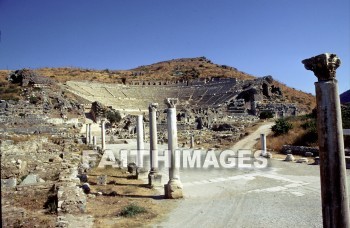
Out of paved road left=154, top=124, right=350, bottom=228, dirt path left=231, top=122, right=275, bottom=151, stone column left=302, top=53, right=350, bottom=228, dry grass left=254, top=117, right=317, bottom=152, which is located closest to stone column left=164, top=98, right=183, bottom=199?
paved road left=154, top=124, right=350, bottom=228

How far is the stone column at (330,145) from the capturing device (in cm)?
520

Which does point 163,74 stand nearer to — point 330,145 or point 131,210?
point 131,210

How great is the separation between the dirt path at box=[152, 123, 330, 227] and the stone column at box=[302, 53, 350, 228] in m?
3.44

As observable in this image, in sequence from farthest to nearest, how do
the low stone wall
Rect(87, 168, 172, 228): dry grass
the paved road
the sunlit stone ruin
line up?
the low stone wall, the sunlit stone ruin, Rect(87, 168, 172, 228): dry grass, the paved road

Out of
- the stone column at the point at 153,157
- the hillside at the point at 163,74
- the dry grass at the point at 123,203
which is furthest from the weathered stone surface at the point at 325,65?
the hillside at the point at 163,74

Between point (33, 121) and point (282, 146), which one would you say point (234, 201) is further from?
point (33, 121)

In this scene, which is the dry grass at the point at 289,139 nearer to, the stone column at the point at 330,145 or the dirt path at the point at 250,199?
the dirt path at the point at 250,199

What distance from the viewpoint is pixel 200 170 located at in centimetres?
1920

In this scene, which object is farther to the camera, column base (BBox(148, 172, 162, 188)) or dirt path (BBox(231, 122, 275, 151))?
dirt path (BBox(231, 122, 275, 151))

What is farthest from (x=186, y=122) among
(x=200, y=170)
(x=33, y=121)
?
(x=200, y=170)

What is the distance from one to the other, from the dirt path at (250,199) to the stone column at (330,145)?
11.3 feet

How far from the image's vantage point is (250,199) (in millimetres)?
11492

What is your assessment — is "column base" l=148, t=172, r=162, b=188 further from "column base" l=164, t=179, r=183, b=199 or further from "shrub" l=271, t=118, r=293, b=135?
"shrub" l=271, t=118, r=293, b=135

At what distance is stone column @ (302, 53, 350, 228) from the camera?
205 inches
